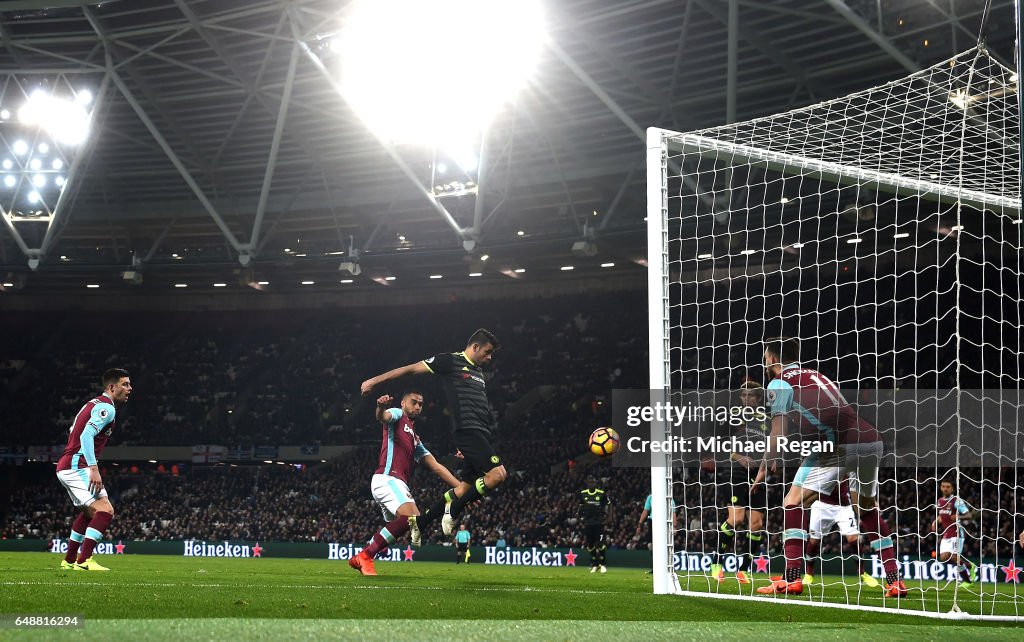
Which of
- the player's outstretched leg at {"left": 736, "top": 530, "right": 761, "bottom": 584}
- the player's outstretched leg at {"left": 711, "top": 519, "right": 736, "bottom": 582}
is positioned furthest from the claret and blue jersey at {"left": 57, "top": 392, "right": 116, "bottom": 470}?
the player's outstretched leg at {"left": 736, "top": 530, "right": 761, "bottom": 584}

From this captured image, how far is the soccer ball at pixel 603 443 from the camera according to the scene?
517 inches

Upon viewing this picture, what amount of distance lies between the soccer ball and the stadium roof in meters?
8.59

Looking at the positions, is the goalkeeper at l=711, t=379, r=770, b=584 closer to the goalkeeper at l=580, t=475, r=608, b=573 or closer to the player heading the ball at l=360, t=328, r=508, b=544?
the goalkeeper at l=580, t=475, r=608, b=573

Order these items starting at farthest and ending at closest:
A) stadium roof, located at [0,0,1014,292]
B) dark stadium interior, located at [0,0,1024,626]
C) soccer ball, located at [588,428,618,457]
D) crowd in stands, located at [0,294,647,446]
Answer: crowd in stands, located at [0,294,647,446]
dark stadium interior, located at [0,0,1024,626]
stadium roof, located at [0,0,1014,292]
soccer ball, located at [588,428,618,457]

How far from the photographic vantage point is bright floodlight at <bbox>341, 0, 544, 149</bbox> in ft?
70.1

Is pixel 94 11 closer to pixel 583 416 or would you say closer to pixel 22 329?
pixel 583 416

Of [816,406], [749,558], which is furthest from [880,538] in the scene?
[816,406]

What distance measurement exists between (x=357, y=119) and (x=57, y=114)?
Answer: 7.83m

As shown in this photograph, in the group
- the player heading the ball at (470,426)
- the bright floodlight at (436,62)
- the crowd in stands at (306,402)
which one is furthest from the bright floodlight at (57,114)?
the player heading the ball at (470,426)

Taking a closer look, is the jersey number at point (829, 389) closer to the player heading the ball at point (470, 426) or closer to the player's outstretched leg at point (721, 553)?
the player's outstretched leg at point (721, 553)

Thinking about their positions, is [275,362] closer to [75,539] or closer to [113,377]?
[75,539]

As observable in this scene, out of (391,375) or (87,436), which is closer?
(391,375)

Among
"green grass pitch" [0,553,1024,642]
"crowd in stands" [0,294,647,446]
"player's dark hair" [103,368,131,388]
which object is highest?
"crowd in stands" [0,294,647,446]

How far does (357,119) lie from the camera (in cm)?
2592
